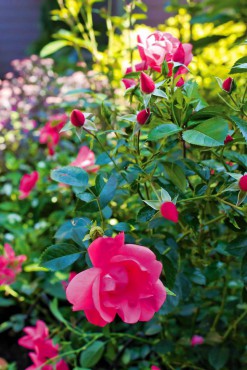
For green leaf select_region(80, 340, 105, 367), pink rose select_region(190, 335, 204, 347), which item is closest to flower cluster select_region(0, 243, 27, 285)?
green leaf select_region(80, 340, 105, 367)

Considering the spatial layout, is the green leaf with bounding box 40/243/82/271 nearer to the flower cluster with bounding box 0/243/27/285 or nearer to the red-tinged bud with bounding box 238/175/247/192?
the red-tinged bud with bounding box 238/175/247/192

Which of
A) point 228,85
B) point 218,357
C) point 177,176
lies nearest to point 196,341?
point 218,357

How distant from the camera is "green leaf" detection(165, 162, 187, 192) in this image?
642 millimetres

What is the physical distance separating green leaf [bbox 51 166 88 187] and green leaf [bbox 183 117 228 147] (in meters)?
0.17

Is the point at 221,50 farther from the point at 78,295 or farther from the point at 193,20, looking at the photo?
the point at 78,295

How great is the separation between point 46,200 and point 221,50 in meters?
0.90

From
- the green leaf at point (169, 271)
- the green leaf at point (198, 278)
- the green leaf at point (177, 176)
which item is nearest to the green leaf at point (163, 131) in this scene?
the green leaf at point (177, 176)

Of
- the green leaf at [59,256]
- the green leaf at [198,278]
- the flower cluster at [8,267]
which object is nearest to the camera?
the green leaf at [59,256]

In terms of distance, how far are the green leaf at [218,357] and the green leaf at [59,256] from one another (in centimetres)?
41

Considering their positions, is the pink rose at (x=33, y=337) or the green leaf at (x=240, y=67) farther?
the pink rose at (x=33, y=337)

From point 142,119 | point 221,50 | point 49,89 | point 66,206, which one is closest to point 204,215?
point 142,119

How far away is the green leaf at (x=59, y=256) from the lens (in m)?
0.60

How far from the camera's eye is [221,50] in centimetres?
180

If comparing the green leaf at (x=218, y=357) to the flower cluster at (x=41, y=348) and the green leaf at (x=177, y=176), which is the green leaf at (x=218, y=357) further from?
the green leaf at (x=177, y=176)
